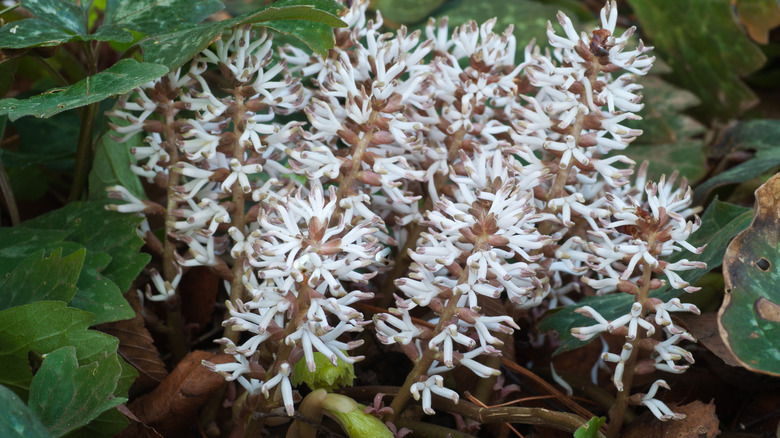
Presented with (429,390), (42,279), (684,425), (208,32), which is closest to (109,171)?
(42,279)

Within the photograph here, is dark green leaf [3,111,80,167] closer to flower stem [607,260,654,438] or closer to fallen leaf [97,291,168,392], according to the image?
fallen leaf [97,291,168,392]

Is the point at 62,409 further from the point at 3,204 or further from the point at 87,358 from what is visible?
the point at 3,204

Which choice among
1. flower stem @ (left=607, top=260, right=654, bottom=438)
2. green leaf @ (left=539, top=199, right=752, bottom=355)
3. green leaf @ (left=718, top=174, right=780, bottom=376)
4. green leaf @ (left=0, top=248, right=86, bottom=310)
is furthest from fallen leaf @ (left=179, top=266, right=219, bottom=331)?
green leaf @ (left=718, top=174, right=780, bottom=376)

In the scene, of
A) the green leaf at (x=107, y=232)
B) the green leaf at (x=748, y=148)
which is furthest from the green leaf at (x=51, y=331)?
the green leaf at (x=748, y=148)

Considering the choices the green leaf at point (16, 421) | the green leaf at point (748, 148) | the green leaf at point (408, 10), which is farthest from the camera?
the green leaf at point (408, 10)

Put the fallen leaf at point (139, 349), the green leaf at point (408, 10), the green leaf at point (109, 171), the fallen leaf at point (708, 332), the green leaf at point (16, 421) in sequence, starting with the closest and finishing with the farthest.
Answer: the green leaf at point (16, 421) → the fallen leaf at point (708, 332) → the fallen leaf at point (139, 349) → the green leaf at point (109, 171) → the green leaf at point (408, 10)

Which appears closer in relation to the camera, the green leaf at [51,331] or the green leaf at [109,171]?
the green leaf at [51,331]

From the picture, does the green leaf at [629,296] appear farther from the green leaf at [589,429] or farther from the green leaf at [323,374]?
the green leaf at [323,374]
